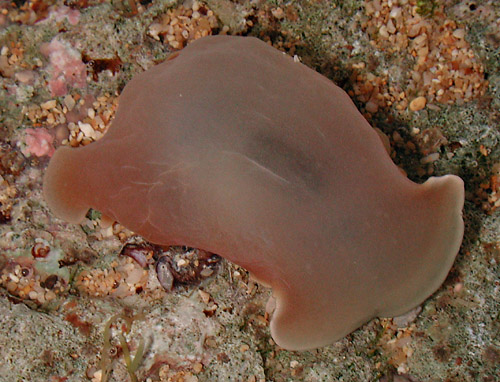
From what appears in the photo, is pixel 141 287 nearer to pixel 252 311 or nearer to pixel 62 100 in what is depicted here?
pixel 252 311

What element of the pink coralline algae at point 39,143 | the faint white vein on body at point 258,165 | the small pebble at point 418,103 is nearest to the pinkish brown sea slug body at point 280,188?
the faint white vein on body at point 258,165

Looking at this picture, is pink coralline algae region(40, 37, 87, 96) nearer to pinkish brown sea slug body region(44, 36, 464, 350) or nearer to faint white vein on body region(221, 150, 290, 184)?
pinkish brown sea slug body region(44, 36, 464, 350)

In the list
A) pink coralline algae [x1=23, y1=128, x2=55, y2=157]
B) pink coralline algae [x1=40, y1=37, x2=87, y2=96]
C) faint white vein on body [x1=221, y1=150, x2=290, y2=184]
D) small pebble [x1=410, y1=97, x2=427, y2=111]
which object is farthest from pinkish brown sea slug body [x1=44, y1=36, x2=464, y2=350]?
small pebble [x1=410, y1=97, x2=427, y2=111]

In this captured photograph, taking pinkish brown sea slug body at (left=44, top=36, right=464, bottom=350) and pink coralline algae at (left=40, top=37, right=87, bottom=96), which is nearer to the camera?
pinkish brown sea slug body at (left=44, top=36, right=464, bottom=350)

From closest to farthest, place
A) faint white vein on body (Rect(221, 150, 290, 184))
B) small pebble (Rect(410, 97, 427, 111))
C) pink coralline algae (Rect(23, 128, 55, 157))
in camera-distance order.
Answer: faint white vein on body (Rect(221, 150, 290, 184)) → pink coralline algae (Rect(23, 128, 55, 157)) → small pebble (Rect(410, 97, 427, 111))

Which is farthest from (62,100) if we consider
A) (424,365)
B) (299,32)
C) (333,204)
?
(424,365)

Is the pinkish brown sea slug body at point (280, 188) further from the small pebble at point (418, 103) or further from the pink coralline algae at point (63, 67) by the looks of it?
the small pebble at point (418, 103)

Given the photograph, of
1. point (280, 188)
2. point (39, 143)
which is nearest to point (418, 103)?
point (280, 188)
